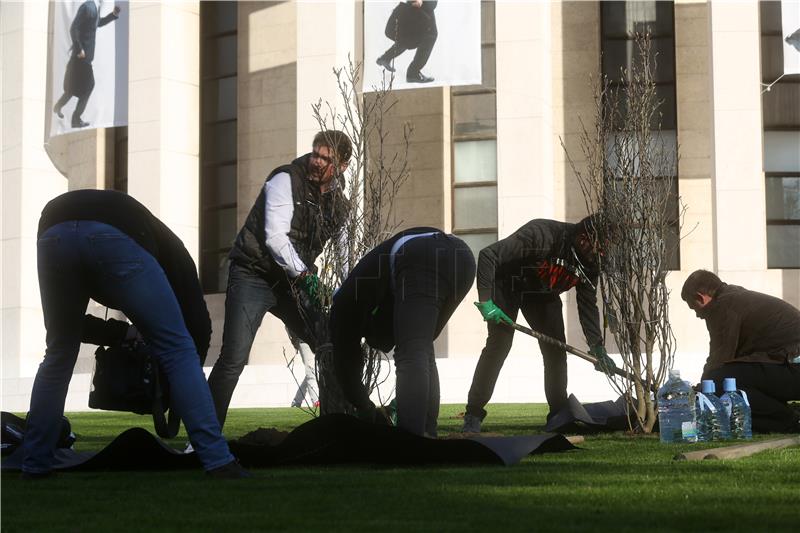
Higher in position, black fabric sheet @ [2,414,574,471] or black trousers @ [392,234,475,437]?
black trousers @ [392,234,475,437]

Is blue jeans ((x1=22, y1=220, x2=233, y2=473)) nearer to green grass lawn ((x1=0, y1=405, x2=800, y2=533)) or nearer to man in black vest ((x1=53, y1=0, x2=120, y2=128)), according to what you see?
green grass lawn ((x1=0, y1=405, x2=800, y2=533))

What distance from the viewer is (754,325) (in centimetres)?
987

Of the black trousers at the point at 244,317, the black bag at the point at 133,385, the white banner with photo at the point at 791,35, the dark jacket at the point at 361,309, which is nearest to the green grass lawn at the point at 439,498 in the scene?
the black bag at the point at 133,385


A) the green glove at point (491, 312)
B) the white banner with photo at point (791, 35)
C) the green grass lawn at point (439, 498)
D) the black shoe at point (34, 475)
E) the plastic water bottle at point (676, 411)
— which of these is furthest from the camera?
the white banner with photo at point (791, 35)

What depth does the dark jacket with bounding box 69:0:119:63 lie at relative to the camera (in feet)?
81.8

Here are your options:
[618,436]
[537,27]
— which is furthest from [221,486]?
[537,27]

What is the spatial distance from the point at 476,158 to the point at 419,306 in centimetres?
1968

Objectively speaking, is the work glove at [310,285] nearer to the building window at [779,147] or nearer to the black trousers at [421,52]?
the black trousers at [421,52]

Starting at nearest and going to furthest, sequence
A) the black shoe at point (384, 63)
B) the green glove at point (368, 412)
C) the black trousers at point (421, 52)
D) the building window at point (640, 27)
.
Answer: the green glove at point (368, 412), the black trousers at point (421, 52), the black shoe at point (384, 63), the building window at point (640, 27)

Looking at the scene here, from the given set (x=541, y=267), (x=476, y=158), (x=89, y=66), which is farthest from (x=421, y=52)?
(x=541, y=267)

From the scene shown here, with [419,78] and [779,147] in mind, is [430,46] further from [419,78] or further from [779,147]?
[779,147]

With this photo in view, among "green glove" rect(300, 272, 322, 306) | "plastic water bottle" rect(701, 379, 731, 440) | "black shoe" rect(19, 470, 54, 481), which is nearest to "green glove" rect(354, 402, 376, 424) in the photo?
"green glove" rect(300, 272, 322, 306)

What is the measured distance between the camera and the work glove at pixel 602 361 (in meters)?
10.2

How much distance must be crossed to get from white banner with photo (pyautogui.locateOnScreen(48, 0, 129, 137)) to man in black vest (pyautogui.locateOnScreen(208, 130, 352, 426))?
1643cm
